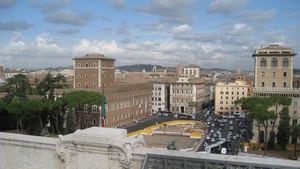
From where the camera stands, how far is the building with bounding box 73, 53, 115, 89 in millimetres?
45156

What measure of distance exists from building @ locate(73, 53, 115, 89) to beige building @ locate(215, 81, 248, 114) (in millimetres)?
23413

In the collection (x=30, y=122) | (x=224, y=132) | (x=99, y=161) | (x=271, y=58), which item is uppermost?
(x=271, y=58)

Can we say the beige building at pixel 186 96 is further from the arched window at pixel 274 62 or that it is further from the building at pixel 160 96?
the arched window at pixel 274 62

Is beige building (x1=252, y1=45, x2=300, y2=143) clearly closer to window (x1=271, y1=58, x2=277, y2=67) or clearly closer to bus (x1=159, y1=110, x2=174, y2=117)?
window (x1=271, y1=58, x2=277, y2=67)

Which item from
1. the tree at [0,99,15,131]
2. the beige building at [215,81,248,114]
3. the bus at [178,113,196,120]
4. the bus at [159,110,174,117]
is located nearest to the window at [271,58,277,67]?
the bus at [178,113,196,120]

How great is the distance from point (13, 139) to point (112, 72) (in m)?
41.5

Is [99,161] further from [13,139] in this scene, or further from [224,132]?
[224,132]

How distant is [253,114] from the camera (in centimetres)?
2866

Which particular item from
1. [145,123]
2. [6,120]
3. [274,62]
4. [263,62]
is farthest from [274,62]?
[6,120]

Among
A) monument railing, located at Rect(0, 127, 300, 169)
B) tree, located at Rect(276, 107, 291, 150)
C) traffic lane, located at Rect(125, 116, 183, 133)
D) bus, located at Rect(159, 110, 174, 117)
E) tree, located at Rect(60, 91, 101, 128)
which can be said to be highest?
monument railing, located at Rect(0, 127, 300, 169)

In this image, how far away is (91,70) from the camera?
45.5 m

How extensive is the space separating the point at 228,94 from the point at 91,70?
91.2ft

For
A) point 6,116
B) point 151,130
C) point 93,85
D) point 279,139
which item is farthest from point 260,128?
point 6,116

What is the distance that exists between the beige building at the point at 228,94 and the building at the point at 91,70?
23413mm
